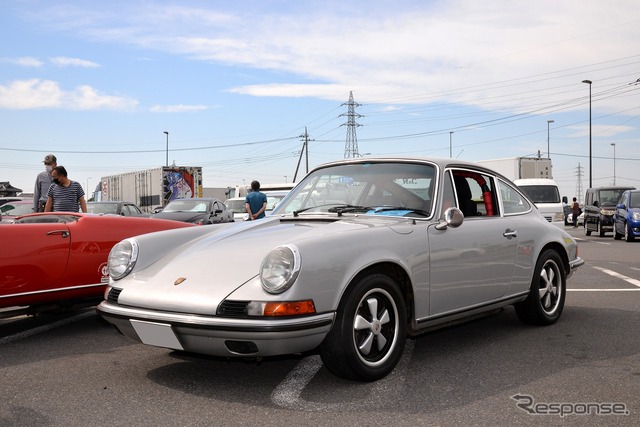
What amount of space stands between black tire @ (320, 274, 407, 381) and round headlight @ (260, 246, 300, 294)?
0.39 m

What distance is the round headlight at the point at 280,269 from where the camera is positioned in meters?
3.61

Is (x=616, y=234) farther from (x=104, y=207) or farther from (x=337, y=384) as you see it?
(x=337, y=384)

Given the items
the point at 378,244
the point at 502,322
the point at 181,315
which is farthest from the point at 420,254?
the point at 502,322

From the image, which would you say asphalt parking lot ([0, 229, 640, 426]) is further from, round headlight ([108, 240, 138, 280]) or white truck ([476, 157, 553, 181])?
white truck ([476, 157, 553, 181])

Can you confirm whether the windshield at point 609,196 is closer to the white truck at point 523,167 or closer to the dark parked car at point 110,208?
the white truck at point 523,167

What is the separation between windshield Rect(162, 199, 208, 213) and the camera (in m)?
17.2


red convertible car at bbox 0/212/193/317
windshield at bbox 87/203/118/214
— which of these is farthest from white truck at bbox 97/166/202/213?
red convertible car at bbox 0/212/193/317

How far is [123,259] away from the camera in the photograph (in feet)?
14.6

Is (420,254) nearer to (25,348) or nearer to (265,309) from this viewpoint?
(265,309)

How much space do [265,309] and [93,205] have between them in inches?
562

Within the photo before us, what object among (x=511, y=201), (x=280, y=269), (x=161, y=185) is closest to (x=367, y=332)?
(x=280, y=269)

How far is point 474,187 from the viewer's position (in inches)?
211

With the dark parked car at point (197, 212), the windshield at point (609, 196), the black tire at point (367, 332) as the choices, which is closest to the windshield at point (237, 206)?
the dark parked car at point (197, 212)

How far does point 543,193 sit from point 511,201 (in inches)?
629
